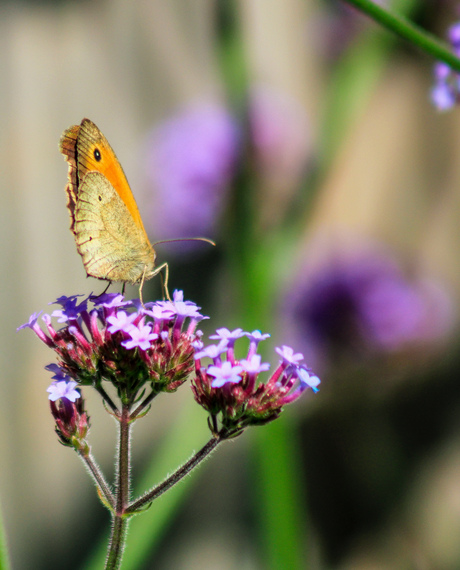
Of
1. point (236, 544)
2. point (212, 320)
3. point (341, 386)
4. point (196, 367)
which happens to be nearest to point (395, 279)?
point (341, 386)

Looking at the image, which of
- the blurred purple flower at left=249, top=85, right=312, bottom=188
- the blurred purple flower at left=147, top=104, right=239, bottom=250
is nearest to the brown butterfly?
the blurred purple flower at left=147, top=104, right=239, bottom=250

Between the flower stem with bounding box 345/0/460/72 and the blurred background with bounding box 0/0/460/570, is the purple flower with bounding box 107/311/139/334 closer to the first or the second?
the flower stem with bounding box 345/0/460/72

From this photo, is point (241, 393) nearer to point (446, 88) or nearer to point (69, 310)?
point (69, 310)

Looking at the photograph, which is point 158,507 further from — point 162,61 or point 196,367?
point 162,61

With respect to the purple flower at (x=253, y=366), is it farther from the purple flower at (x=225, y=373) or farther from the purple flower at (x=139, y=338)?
the purple flower at (x=139, y=338)

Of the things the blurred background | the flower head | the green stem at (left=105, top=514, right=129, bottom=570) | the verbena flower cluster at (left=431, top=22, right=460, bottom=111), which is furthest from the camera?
the blurred background

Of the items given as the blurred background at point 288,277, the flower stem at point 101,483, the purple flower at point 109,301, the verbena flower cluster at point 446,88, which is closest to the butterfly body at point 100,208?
the purple flower at point 109,301
